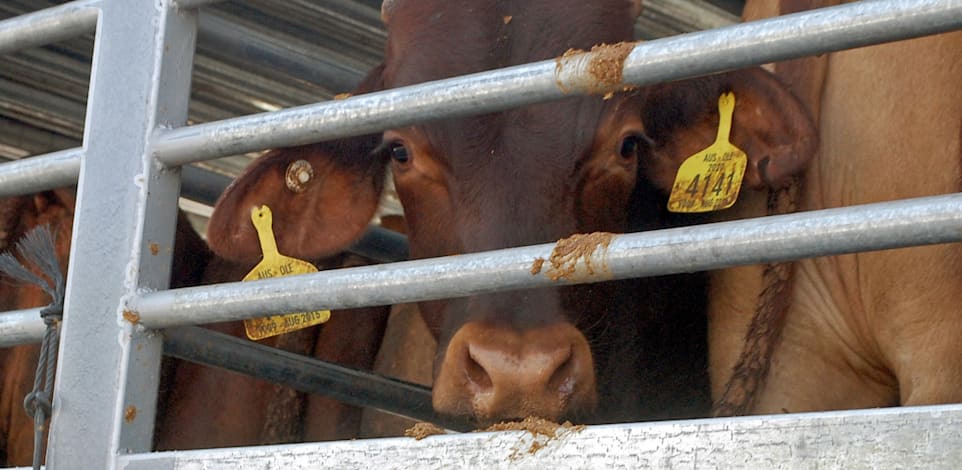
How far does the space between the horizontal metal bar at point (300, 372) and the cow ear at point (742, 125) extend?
955 mm

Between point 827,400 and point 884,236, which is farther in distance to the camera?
point 827,400

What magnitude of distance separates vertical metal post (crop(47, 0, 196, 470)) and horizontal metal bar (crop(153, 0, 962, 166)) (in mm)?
87

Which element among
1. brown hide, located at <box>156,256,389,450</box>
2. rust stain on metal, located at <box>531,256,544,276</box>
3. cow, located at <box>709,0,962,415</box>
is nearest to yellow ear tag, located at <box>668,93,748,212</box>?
cow, located at <box>709,0,962,415</box>

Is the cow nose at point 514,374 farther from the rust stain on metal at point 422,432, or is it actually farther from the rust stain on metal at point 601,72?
the rust stain on metal at point 601,72

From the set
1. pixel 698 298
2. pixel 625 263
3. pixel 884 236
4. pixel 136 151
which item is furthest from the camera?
pixel 698 298

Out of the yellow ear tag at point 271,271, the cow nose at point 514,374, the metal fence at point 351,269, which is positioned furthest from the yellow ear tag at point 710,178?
the metal fence at point 351,269

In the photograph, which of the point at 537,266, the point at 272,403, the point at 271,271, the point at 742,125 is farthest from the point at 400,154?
the point at 537,266

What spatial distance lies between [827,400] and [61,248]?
307 centimetres

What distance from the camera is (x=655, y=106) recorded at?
3.56m

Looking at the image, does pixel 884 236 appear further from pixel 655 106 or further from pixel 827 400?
pixel 655 106

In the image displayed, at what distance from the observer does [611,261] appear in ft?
6.06

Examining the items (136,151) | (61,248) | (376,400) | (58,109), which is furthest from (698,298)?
(58,109)

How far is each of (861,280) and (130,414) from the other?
63.7 inches

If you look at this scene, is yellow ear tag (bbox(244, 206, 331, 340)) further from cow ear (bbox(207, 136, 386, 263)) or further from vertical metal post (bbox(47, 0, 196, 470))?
vertical metal post (bbox(47, 0, 196, 470))
